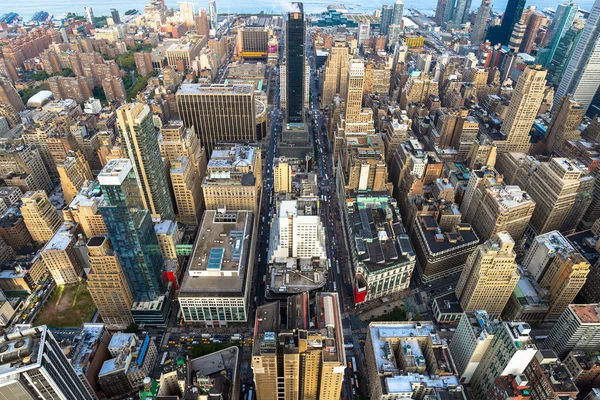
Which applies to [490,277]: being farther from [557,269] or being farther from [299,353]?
[299,353]

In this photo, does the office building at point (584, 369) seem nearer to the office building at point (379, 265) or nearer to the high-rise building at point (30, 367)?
the office building at point (379, 265)

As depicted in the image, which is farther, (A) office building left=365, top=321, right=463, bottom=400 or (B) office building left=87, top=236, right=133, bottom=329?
(B) office building left=87, top=236, right=133, bottom=329

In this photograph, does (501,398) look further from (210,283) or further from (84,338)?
(84,338)

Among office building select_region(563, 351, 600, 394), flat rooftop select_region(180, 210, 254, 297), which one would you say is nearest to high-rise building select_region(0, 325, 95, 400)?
flat rooftop select_region(180, 210, 254, 297)

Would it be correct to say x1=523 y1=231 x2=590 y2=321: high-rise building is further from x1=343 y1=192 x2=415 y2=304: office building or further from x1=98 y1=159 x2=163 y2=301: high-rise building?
x1=98 y1=159 x2=163 y2=301: high-rise building

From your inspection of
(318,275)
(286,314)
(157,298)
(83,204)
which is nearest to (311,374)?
(286,314)

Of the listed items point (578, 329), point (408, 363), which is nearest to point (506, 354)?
point (408, 363)

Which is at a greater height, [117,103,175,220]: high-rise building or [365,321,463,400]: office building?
[117,103,175,220]: high-rise building

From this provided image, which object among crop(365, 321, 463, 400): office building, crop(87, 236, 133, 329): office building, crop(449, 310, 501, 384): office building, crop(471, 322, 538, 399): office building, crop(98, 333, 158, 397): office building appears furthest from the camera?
crop(87, 236, 133, 329): office building
